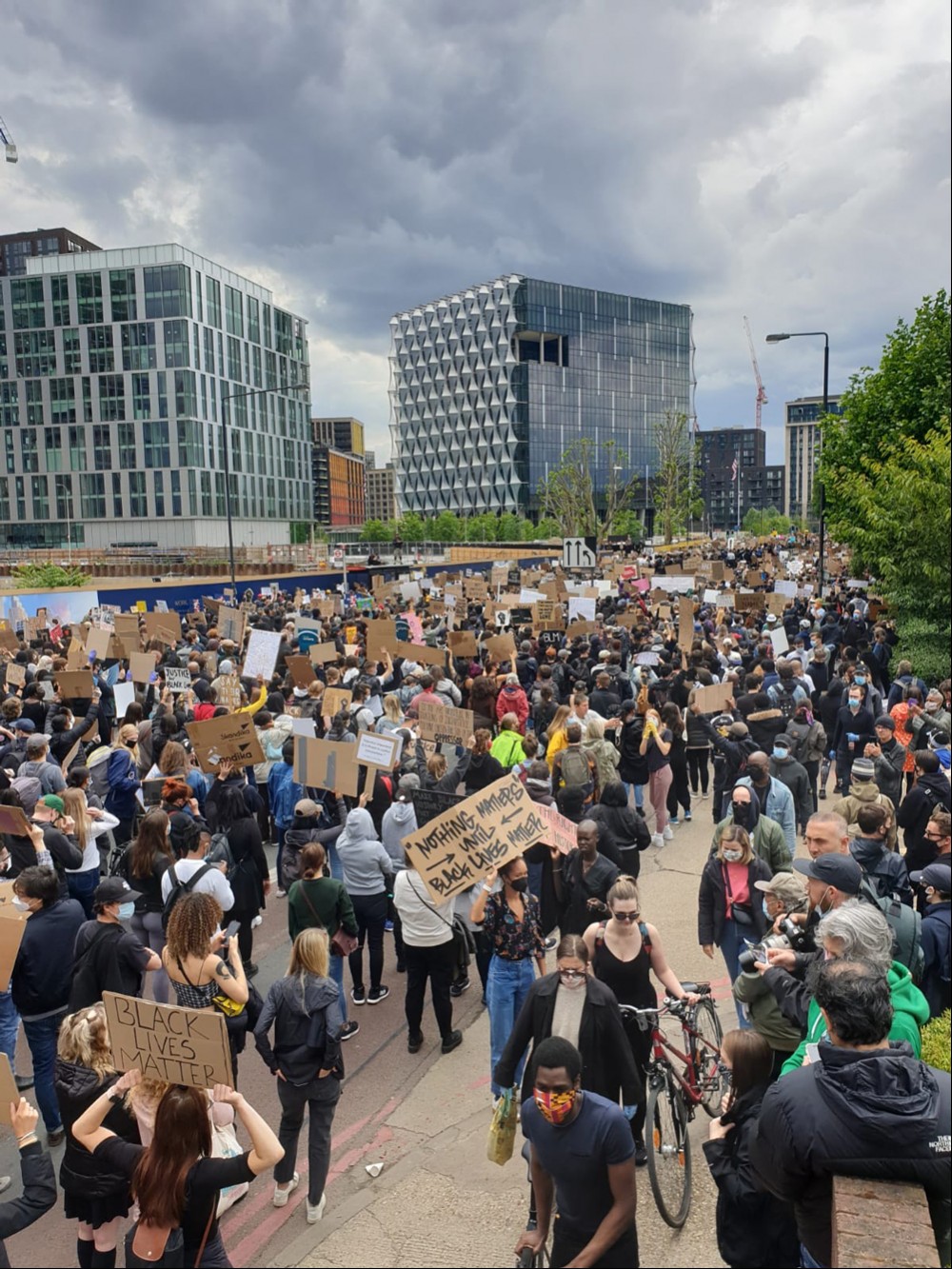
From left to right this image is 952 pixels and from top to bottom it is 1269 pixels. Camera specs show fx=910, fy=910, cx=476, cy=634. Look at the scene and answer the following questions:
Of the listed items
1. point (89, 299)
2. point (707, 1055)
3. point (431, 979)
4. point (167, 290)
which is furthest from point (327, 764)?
point (89, 299)

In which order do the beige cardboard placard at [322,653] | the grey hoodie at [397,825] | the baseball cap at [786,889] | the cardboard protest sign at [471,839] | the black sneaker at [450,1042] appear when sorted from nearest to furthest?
the baseball cap at [786,889]
the cardboard protest sign at [471,839]
the black sneaker at [450,1042]
the grey hoodie at [397,825]
the beige cardboard placard at [322,653]

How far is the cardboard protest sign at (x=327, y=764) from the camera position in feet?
27.0

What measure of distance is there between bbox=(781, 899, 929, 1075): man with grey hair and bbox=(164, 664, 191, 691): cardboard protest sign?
1039 cm

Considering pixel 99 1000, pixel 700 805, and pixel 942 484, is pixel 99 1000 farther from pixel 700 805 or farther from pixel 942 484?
pixel 942 484

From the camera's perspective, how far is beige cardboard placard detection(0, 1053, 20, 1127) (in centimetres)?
379

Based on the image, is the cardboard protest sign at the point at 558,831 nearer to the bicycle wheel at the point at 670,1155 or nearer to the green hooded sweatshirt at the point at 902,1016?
the bicycle wheel at the point at 670,1155

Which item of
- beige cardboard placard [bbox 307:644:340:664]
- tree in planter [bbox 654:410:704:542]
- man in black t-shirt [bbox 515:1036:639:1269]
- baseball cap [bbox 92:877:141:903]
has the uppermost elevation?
tree in planter [bbox 654:410:704:542]

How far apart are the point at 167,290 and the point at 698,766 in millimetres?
81286

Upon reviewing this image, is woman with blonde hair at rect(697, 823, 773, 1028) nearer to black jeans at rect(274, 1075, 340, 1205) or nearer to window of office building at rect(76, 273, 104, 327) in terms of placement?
black jeans at rect(274, 1075, 340, 1205)

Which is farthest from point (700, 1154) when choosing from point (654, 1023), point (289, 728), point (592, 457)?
point (592, 457)

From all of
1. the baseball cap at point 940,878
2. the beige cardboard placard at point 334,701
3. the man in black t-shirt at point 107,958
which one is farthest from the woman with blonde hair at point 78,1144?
the beige cardboard placard at point 334,701

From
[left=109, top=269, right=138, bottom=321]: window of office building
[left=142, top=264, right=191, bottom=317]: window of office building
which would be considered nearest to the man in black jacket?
[left=142, top=264, right=191, bottom=317]: window of office building

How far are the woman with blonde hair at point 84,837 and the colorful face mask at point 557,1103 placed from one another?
15.5ft

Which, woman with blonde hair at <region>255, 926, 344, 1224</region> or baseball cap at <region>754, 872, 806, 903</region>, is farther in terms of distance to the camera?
baseball cap at <region>754, 872, 806, 903</region>
